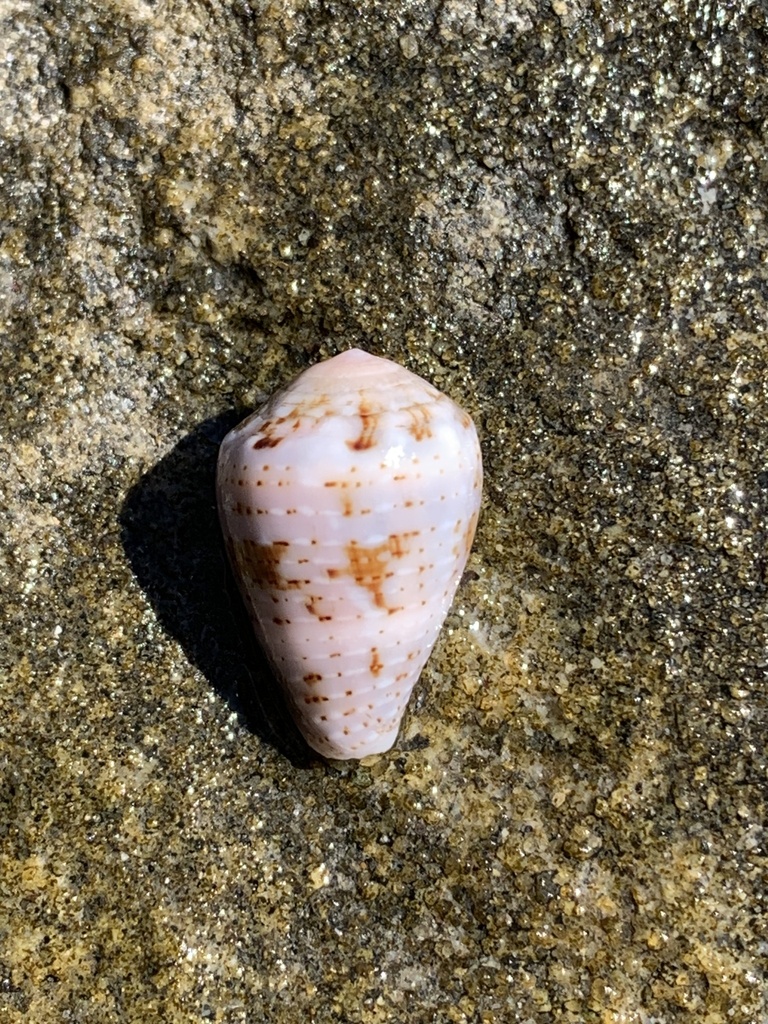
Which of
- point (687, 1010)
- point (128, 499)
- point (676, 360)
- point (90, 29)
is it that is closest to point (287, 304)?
point (128, 499)

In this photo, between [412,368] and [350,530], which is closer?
[350,530]

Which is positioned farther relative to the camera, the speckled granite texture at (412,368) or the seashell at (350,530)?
the speckled granite texture at (412,368)

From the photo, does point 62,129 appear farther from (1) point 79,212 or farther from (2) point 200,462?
(2) point 200,462

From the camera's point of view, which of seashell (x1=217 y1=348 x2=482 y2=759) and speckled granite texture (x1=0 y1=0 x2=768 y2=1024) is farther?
speckled granite texture (x1=0 y1=0 x2=768 y2=1024)
